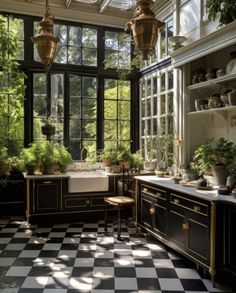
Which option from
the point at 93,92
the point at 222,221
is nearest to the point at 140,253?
the point at 222,221

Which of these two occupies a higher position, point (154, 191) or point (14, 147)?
point (14, 147)

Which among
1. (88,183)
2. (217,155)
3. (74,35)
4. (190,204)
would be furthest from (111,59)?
(190,204)

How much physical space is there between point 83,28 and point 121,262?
4369 mm

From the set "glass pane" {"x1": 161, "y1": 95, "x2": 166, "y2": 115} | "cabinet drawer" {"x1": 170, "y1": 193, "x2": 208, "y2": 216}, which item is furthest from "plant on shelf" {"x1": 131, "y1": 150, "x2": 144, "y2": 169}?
"cabinet drawer" {"x1": 170, "y1": 193, "x2": 208, "y2": 216}

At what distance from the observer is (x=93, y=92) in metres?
6.49

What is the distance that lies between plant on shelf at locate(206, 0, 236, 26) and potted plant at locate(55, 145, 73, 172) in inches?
126

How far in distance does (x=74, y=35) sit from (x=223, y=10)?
330 cm

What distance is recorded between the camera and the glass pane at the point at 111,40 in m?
6.55

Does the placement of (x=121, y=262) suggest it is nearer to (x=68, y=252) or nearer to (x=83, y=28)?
(x=68, y=252)

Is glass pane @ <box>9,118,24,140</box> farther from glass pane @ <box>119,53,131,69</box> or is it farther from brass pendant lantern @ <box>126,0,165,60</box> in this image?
brass pendant lantern @ <box>126,0,165,60</box>

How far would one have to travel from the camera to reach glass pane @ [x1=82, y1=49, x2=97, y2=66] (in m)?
6.43

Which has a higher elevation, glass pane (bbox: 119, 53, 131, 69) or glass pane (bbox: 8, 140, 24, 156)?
glass pane (bbox: 119, 53, 131, 69)

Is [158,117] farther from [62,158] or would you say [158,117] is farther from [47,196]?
[47,196]

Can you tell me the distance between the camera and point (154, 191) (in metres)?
4.54
